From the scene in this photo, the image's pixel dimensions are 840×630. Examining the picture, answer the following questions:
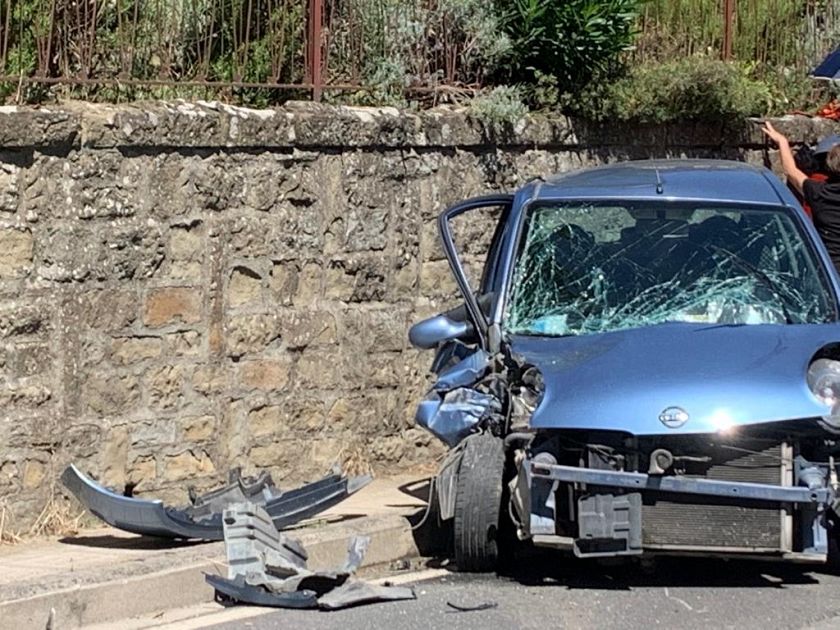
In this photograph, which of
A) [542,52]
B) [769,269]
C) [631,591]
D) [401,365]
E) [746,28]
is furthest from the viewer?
[746,28]

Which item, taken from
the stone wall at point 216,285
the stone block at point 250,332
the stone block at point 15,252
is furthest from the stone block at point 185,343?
the stone block at point 15,252

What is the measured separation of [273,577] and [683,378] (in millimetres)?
1965

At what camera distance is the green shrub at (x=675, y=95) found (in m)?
11.3

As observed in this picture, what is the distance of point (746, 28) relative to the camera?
13609 millimetres

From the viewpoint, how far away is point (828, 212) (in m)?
10.0

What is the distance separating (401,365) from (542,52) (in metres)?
2.66

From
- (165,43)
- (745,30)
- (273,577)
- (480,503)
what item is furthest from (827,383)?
(745,30)

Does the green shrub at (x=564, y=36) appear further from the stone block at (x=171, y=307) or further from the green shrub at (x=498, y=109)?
the stone block at (x=171, y=307)

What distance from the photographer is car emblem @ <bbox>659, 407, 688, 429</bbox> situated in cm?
655

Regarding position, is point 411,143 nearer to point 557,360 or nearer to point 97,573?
point 557,360

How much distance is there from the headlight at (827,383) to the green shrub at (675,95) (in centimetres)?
446

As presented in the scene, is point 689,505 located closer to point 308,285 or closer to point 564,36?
point 308,285

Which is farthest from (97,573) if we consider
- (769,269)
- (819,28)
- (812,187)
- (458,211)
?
(819,28)

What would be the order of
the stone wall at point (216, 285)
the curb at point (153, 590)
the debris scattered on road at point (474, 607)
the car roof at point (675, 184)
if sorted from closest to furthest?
the curb at point (153, 590), the debris scattered on road at point (474, 607), the stone wall at point (216, 285), the car roof at point (675, 184)
